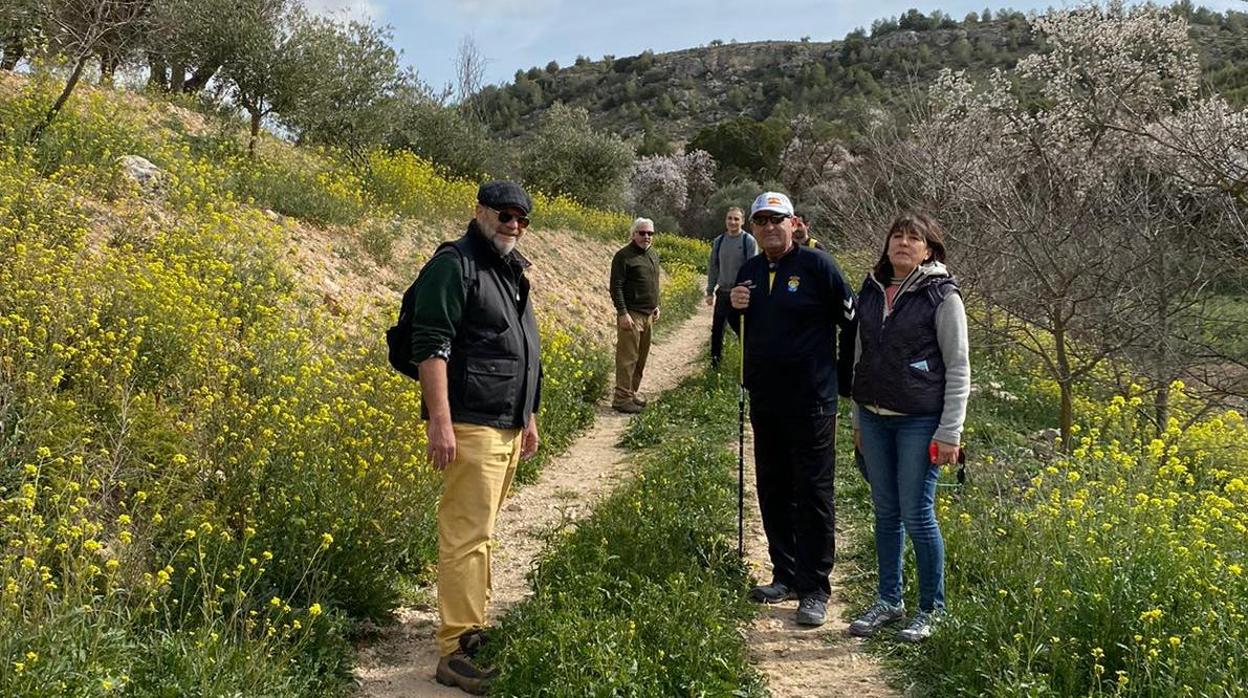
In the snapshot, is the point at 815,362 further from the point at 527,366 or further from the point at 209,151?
the point at 209,151

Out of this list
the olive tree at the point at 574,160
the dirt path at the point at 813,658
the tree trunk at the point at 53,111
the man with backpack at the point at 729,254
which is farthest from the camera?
the olive tree at the point at 574,160

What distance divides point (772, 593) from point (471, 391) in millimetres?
2174

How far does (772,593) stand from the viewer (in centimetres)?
450

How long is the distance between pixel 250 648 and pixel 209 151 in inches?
353

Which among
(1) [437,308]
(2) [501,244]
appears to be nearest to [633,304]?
(2) [501,244]

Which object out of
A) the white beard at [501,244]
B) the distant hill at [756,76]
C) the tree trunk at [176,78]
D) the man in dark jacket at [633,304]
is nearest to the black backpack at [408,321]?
the white beard at [501,244]

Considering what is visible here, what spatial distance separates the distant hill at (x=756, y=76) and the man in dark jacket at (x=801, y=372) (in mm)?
59151

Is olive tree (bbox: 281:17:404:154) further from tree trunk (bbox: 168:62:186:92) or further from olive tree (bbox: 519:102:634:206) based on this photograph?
olive tree (bbox: 519:102:634:206)

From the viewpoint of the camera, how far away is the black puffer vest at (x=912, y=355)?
3.73 meters

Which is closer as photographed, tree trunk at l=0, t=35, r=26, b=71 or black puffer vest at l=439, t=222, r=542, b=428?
black puffer vest at l=439, t=222, r=542, b=428

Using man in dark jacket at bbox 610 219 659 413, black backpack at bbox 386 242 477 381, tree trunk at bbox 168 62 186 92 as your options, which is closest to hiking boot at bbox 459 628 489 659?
black backpack at bbox 386 242 477 381

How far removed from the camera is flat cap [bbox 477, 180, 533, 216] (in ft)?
12.0

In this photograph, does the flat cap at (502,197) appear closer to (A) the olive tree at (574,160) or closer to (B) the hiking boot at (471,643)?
(B) the hiking boot at (471,643)

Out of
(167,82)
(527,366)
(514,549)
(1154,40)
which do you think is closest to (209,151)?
(167,82)
